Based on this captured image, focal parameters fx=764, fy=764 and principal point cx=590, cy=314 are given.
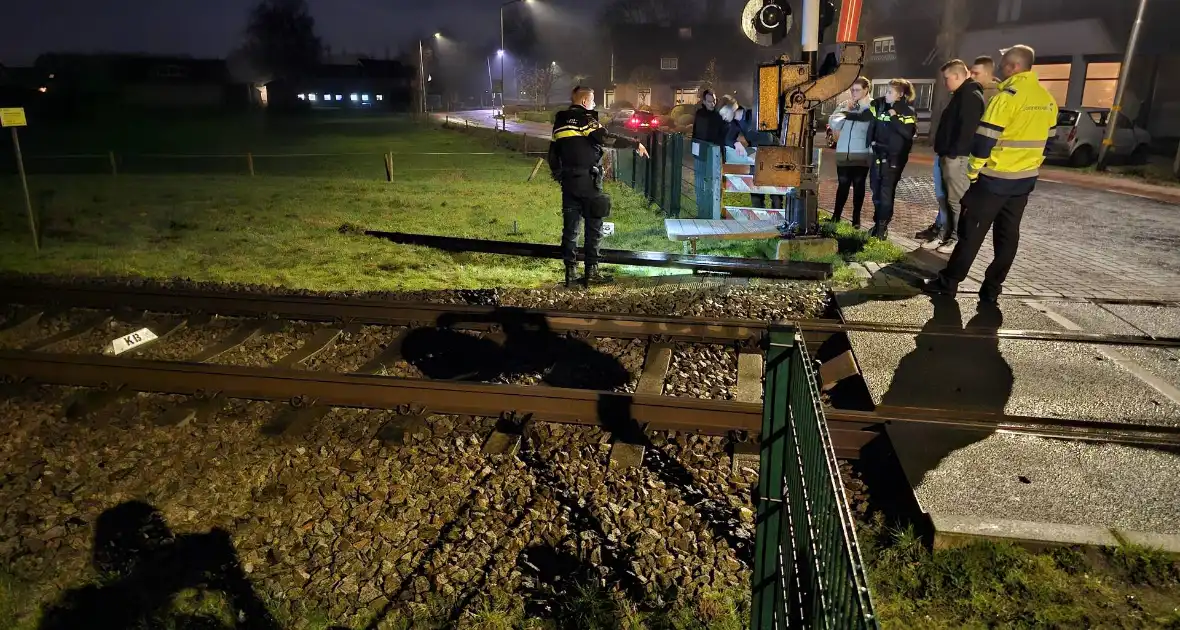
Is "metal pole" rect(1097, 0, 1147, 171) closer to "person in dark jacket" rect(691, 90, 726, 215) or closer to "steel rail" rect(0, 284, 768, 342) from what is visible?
"person in dark jacket" rect(691, 90, 726, 215)

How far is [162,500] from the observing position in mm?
4121

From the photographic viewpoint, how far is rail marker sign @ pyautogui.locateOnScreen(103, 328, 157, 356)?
6.31m

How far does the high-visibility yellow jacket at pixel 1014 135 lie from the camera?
21.5 feet

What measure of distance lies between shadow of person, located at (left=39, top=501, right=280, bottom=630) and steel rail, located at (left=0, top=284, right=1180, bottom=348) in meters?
3.25

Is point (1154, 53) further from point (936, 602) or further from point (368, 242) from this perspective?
point (936, 602)

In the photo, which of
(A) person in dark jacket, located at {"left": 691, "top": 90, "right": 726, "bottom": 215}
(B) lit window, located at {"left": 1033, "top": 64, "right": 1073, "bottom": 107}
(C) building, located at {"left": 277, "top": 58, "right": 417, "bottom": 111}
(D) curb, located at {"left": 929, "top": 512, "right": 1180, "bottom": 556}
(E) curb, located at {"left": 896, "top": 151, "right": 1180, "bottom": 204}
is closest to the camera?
(D) curb, located at {"left": 929, "top": 512, "right": 1180, "bottom": 556}

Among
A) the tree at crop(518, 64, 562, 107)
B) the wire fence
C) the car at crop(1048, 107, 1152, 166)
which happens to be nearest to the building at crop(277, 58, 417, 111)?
the tree at crop(518, 64, 562, 107)

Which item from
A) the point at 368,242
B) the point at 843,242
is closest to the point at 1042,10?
the point at 843,242

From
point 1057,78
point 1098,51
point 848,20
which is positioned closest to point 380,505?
point 848,20

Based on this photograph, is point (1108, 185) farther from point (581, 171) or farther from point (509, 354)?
point (509, 354)

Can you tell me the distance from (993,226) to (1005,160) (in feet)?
2.37

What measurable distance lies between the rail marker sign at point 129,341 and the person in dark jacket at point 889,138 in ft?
29.0

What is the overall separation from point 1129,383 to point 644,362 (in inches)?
136

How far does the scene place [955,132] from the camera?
29.2 feet
